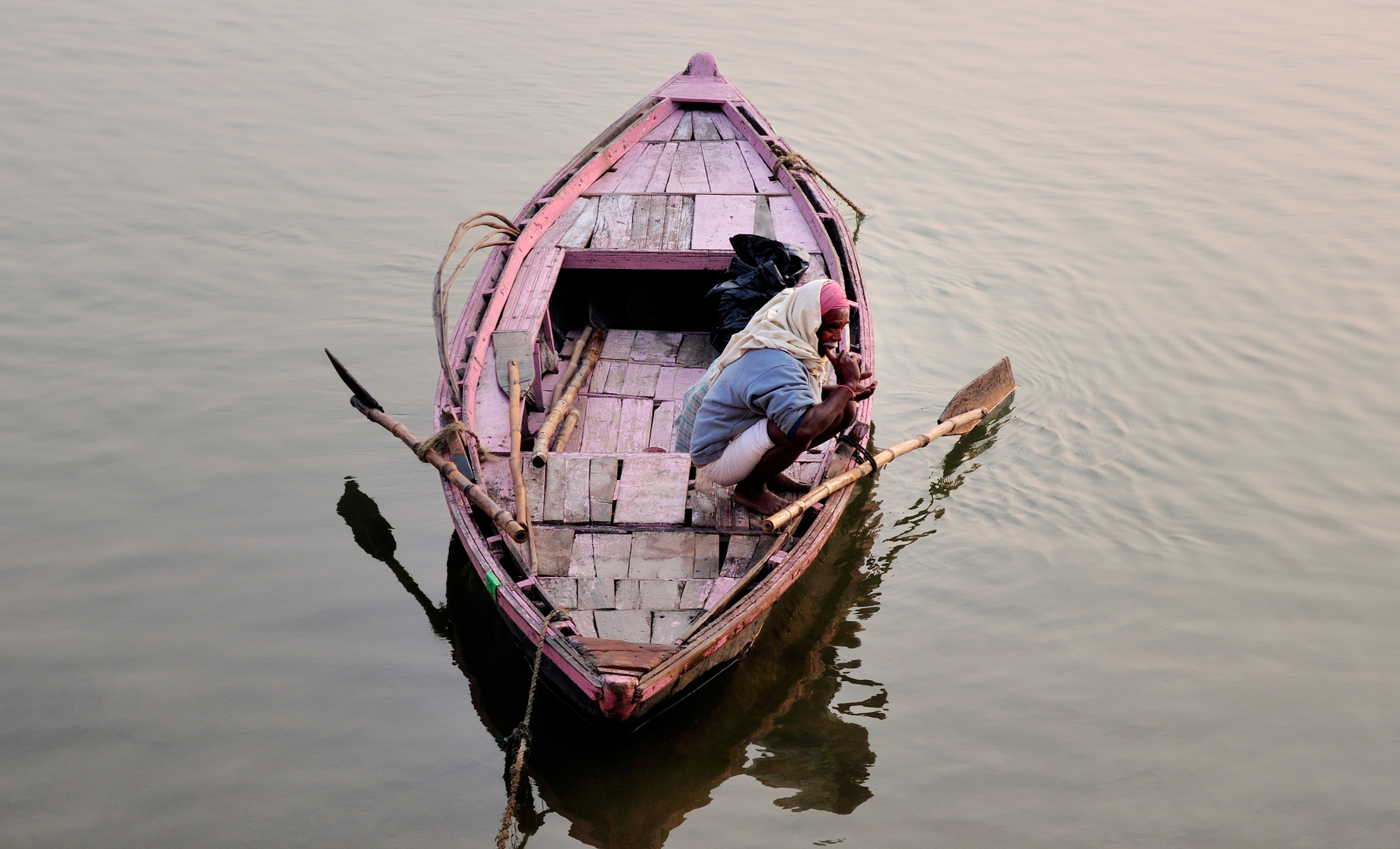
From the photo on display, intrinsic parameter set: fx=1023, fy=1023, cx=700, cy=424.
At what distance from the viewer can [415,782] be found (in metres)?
3.76

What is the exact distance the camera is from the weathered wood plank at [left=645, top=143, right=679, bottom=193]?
21.7ft

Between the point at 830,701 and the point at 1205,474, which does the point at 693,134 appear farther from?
the point at 830,701

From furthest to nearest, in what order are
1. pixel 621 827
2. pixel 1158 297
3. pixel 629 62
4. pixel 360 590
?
pixel 629 62
pixel 1158 297
pixel 360 590
pixel 621 827

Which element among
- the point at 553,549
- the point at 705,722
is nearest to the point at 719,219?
the point at 553,549

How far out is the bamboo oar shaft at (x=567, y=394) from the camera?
4.62 metres

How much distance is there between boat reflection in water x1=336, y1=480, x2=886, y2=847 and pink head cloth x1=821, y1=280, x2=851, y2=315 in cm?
144

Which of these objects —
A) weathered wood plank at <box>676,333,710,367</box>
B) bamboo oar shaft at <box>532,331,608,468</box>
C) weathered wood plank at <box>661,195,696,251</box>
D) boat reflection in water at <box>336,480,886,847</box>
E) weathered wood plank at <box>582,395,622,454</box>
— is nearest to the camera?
boat reflection in water at <box>336,480,886,847</box>

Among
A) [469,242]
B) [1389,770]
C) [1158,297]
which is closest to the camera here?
[1389,770]

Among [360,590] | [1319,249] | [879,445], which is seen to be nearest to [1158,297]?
[1319,249]

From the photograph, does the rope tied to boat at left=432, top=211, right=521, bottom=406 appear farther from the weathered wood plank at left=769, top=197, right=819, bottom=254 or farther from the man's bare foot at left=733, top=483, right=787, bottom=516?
the weathered wood plank at left=769, top=197, right=819, bottom=254

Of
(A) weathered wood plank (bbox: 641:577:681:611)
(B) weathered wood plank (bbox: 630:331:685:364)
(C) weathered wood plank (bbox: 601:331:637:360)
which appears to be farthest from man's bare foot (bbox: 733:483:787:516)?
(C) weathered wood plank (bbox: 601:331:637:360)

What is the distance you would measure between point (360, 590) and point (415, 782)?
4.17ft

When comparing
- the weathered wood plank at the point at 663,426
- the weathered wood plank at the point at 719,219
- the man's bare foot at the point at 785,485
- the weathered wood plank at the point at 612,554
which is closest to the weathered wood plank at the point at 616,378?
the weathered wood plank at the point at 663,426

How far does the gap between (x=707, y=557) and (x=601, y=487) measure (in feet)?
1.92
